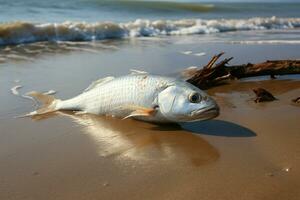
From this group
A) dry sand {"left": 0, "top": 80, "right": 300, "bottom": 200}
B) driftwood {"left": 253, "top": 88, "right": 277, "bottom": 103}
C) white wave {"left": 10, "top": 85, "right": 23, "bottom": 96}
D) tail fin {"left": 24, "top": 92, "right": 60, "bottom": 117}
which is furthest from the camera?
white wave {"left": 10, "top": 85, "right": 23, "bottom": 96}

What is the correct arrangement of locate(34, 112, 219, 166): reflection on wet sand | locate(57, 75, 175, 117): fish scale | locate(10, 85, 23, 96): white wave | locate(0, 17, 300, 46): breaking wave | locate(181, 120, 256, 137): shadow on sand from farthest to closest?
locate(0, 17, 300, 46): breaking wave → locate(10, 85, 23, 96): white wave → locate(57, 75, 175, 117): fish scale → locate(181, 120, 256, 137): shadow on sand → locate(34, 112, 219, 166): reflection on wet sand

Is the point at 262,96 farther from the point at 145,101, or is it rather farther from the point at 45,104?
the point at 45,104

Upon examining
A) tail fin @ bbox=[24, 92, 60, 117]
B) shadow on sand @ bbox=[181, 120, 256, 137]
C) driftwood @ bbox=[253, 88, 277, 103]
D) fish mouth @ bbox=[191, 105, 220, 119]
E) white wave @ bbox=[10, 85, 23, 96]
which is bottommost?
white wave @ bbox=[10, 85, 23, 96]

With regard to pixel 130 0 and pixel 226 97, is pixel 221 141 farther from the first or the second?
pixel 130 0

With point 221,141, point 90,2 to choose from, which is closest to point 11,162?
point 221,141

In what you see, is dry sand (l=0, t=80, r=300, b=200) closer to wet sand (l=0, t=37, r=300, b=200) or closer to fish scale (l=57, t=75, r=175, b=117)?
wet sand (l=0, t=37, r=300, b=200)

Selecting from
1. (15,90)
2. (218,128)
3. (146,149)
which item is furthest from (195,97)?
(15,90)

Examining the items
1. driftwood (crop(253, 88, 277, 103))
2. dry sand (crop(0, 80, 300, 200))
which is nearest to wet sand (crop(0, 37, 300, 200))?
dry sand (crop(0, 80, 300, 200))

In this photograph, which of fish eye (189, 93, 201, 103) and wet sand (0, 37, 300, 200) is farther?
fish eye (189, 93, 201, 103)
